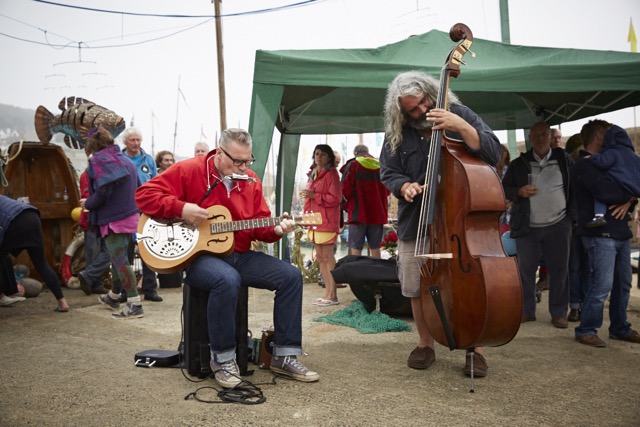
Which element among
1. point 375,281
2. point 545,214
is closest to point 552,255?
point 545,214

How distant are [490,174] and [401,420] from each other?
55.4 inches

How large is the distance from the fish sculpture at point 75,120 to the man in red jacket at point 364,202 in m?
3.82

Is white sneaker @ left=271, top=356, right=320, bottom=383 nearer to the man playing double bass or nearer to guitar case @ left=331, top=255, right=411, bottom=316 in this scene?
the man playing double bass

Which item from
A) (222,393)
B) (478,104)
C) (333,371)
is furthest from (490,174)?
(478,104)

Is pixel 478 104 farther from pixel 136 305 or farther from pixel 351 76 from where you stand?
pixel 136 305

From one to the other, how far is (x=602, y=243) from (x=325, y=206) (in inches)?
122

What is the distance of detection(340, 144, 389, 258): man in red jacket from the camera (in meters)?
6.76

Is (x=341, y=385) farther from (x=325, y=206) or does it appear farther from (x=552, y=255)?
(x=325, y=206)

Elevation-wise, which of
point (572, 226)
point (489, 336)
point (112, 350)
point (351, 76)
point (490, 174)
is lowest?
point (112, 350)

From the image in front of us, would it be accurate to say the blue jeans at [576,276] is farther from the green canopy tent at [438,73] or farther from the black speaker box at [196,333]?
the black speaker box at [196,333]

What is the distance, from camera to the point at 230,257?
142 inches

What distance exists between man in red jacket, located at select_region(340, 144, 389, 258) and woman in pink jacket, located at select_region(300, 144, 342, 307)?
13.9 inches

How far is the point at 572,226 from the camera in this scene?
5.44 metres

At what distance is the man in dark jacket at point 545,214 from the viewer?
5148 millimetres
